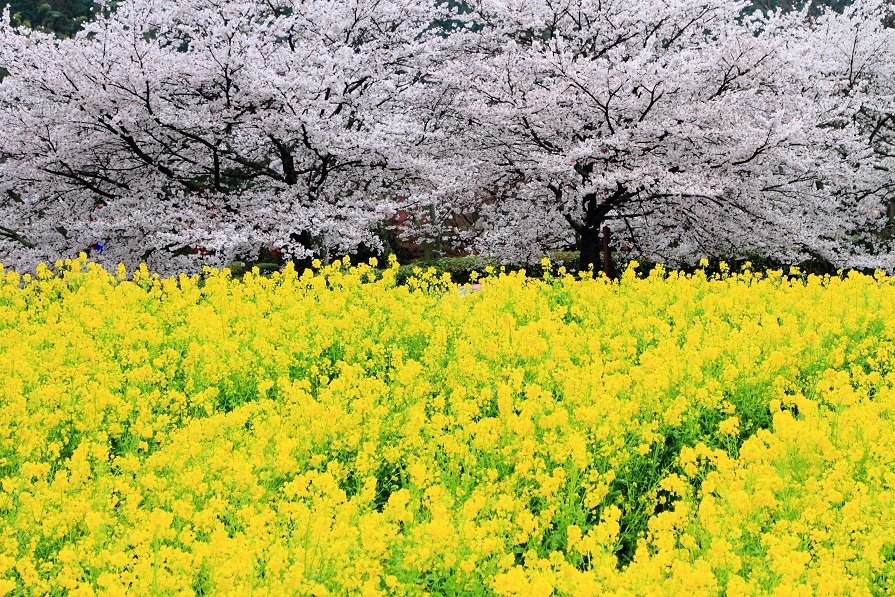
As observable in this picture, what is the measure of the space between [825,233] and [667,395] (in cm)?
1215

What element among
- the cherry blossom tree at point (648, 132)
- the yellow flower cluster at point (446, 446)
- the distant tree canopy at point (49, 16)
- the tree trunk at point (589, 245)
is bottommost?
the yellow flower cluster at point (446, 446)

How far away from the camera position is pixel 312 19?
14516 millimetres

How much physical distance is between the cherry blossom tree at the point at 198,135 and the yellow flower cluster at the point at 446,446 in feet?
15.8

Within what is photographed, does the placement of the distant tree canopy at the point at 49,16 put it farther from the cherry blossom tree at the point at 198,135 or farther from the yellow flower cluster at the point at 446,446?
the yellow flower cluster at the point at 446,446

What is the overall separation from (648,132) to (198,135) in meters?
7.25

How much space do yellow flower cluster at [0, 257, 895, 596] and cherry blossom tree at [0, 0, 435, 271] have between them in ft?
15.8

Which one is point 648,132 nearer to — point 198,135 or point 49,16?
point 198,135

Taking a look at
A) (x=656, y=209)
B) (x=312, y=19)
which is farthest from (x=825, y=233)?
(x=312, y=19)

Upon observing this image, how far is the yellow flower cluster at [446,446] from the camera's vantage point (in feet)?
10.7

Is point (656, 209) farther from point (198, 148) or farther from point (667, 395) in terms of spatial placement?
point (667, 395)

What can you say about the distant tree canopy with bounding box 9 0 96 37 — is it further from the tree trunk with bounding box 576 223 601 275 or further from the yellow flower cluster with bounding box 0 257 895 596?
the yellow flower cluster with bounding box 0 257 895 596

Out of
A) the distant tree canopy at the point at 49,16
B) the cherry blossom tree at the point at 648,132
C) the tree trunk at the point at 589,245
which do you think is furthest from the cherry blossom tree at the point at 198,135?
the distant tree canopy at the point at 49,16

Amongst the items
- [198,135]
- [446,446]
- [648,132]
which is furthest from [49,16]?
[446,446]

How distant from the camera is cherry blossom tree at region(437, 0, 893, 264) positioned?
12609mm
